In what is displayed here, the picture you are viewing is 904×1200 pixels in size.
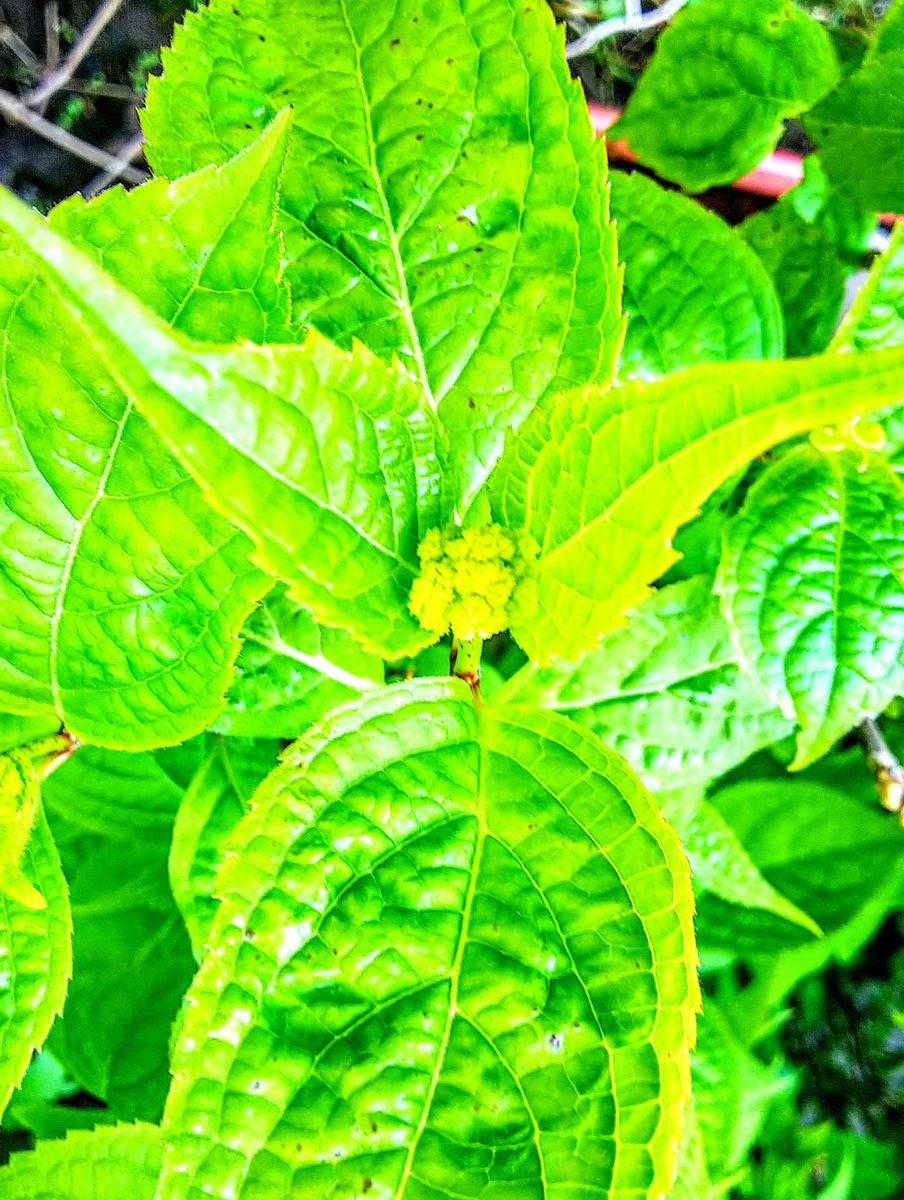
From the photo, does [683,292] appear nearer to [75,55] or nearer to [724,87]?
[724,87]

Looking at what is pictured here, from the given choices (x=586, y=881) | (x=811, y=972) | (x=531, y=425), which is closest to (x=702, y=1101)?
(x=811, y=972)

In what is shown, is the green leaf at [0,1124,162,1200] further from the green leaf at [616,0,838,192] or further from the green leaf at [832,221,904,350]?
the green leaf at [616,0,838,192]

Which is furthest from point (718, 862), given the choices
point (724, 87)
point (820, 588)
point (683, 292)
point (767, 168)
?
Result: point (767, 168)

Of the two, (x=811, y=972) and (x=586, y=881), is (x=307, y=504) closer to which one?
(x=586, y=881)

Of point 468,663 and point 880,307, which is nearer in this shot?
point 468,663

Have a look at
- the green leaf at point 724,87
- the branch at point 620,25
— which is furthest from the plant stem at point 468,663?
the branch at point 620,25

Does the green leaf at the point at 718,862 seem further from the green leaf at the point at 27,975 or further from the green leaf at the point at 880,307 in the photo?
the green leaf at the point at 27,975

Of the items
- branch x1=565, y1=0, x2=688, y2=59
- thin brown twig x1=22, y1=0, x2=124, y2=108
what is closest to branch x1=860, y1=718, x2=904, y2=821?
branch x1=565, y1=0, x2=688, y2=59
